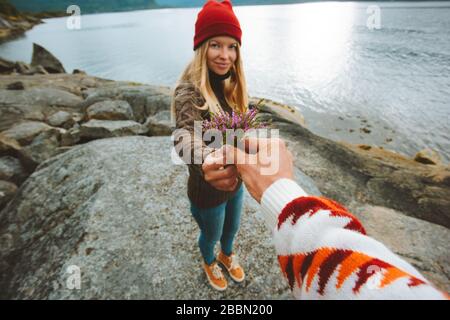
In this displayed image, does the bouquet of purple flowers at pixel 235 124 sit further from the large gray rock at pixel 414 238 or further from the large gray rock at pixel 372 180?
the large gray rock at pixel 372 180

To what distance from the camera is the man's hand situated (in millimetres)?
1402

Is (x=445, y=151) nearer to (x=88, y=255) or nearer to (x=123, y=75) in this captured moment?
(x=88, y=255)

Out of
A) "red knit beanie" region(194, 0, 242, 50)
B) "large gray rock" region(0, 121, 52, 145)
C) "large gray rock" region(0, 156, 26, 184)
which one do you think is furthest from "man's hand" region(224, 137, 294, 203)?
"large gray rock" region(0, 121, 52, 145)

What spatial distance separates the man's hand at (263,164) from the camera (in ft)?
4.60

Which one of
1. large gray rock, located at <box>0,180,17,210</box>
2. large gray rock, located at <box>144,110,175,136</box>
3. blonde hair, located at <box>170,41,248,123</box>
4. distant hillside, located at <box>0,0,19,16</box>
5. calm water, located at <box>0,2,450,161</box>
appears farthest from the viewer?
distant hillside, located at <box>0,0,19,16</box>

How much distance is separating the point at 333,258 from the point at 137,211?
13.8 ft

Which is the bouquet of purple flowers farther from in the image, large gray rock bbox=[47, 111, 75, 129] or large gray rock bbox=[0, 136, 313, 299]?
large gray rock bbox=[47, 111, 75, 129]

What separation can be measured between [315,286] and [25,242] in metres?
5.12

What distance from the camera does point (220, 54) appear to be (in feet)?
9.14

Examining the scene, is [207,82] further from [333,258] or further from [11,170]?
[11,170]

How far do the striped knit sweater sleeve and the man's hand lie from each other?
170mm

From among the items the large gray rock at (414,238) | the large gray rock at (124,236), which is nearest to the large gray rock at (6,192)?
the large gray rock at (124,236)

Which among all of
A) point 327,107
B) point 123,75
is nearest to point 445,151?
point 327,107
